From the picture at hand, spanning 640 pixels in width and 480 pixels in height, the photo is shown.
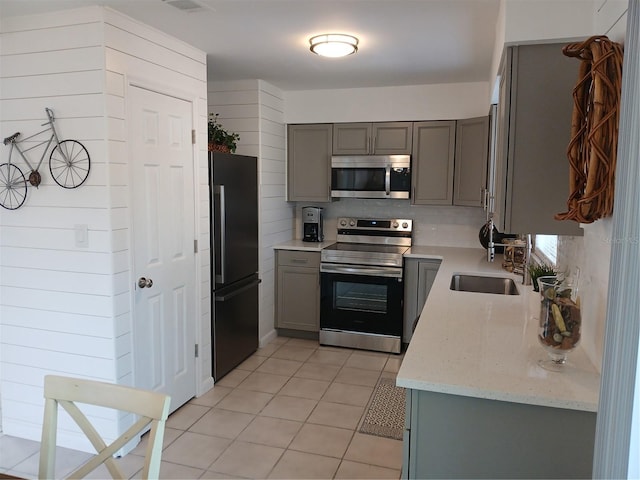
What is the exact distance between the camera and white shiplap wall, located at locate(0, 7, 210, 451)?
2.50 metres

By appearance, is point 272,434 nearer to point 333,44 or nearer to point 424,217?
point 333,44

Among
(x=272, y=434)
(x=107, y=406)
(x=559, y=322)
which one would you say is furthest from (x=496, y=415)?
(x=272, y=434)

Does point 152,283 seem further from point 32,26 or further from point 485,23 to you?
point 485,23

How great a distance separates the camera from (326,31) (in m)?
2.81

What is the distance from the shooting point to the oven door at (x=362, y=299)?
4.23m

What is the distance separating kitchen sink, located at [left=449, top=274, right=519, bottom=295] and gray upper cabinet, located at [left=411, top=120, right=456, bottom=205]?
1.10 m

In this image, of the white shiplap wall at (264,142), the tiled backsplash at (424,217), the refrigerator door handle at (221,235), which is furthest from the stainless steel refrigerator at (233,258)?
the tiled backsplash at (424,217)

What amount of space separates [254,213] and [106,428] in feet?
6.60

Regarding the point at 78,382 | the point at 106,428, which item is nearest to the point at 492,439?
the point at 78,382

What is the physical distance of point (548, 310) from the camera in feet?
5.49

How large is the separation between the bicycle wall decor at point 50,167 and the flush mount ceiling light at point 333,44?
1.49m

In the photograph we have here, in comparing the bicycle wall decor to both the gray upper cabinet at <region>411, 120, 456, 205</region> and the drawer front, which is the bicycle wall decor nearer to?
the drawer front

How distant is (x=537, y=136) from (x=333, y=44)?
152 cm

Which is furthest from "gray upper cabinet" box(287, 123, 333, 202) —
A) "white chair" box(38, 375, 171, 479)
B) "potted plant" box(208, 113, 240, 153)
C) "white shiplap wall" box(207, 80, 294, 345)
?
"white chair" box(38, 375, 171, 479)
